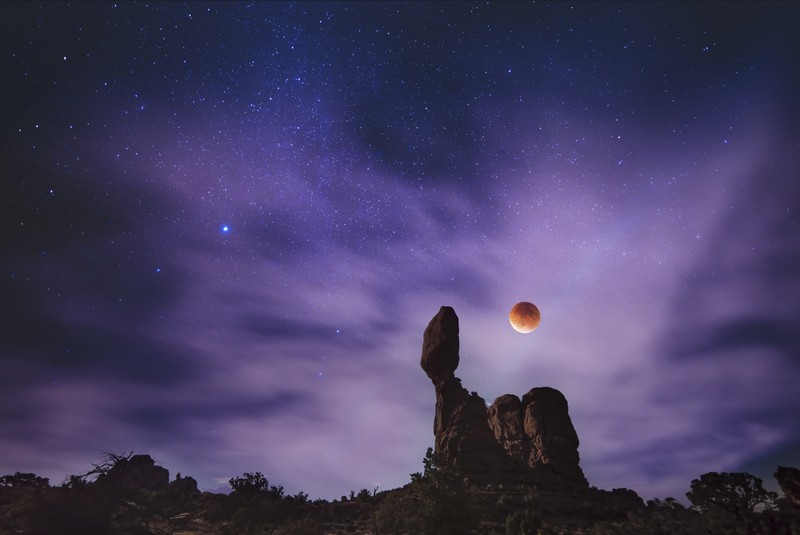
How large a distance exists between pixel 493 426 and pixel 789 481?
35.6 metres

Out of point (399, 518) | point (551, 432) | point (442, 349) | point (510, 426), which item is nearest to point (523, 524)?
point (399, 518)

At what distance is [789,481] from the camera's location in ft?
124

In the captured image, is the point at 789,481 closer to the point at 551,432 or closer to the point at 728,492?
the point at 728,492

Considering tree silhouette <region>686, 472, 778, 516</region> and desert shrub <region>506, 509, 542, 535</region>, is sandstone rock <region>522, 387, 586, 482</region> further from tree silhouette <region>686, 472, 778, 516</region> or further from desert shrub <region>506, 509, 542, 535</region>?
desert shrub <region>506, 509, 542, 535</region>

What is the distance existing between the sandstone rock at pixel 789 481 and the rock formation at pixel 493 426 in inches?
835

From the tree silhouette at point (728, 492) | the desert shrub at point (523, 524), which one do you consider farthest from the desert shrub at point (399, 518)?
the tree silhouette at point (728, 492)

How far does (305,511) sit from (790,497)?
44.4 meters

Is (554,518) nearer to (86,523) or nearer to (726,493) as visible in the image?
(726,493)

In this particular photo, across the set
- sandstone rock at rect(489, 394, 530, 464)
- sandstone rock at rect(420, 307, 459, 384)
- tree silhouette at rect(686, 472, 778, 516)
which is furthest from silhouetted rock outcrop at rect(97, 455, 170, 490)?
tree silhouette at rect(686, 472, 778, 516)

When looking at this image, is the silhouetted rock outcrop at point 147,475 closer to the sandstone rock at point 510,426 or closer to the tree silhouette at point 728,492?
the sandstone rock at point 510,426

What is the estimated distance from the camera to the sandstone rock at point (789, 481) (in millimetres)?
37003

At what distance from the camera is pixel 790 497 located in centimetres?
3703

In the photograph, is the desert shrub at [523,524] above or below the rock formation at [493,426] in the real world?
below

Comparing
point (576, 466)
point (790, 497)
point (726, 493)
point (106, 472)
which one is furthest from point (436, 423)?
point (106, 472)
